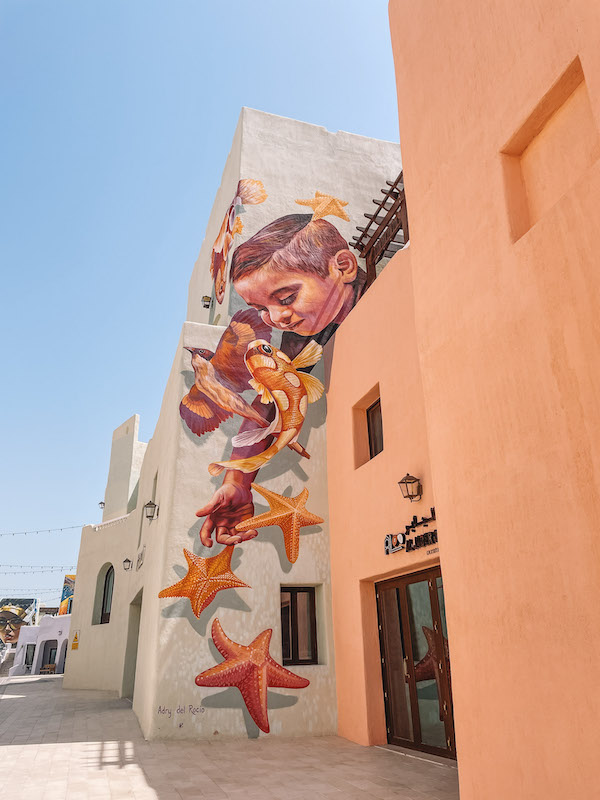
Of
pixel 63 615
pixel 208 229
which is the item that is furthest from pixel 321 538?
pixel 63 615

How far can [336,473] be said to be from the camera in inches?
382

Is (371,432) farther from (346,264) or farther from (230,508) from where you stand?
(346,264)

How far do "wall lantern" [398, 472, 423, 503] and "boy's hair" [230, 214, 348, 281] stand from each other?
553 centimetres

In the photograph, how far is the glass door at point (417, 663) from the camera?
21.9 feet

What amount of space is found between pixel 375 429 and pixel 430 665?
3397mm

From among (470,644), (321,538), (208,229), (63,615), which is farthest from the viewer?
(63,615)

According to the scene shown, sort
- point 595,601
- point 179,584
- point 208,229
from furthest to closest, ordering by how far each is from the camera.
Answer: point 208,229 < point 179,584 < point 595,601

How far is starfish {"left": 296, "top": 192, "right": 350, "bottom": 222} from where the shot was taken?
12.3 meters

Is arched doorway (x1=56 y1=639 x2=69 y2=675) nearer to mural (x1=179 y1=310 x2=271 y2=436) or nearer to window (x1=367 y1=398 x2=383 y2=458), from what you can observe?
mural (x1=179 y1=310 x2=271 y2=436)

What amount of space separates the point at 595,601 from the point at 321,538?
637 centimetres

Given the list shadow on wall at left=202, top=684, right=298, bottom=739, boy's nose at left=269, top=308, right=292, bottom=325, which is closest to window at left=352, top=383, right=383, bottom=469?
boy's nose at left=269, top=308, right=292, bottom=325

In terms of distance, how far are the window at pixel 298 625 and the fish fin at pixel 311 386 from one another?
3168 mm

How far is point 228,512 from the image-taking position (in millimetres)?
9242

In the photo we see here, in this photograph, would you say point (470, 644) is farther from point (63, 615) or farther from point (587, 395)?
point (63, 615)
